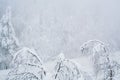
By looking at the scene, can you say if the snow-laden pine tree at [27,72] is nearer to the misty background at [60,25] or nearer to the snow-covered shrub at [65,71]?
the snow-covered shrub at [65,71]

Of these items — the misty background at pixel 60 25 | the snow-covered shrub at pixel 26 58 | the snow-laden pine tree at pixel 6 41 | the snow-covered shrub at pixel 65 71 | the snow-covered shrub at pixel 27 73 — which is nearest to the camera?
the snow-covered shrub at pixel 27 73

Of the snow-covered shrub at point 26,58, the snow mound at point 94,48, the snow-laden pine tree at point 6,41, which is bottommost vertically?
the snow-covered shrub at point 26,58

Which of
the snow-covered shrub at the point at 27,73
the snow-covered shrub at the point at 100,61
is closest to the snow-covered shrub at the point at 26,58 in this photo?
the snow-covered shrub at the point at 27,73

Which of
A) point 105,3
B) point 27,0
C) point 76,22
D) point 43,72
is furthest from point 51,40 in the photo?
point 43,72

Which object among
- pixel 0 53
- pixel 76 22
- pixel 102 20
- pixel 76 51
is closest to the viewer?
pixel 0 53

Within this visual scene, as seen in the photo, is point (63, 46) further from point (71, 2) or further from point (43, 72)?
point (43, 72)

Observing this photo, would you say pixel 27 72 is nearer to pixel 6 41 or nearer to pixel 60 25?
pixel 6 41

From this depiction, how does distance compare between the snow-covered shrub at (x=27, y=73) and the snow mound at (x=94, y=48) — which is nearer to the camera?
the snow-covered shrub at (x=27, y=73)

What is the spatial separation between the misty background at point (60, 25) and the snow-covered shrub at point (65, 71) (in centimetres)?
902

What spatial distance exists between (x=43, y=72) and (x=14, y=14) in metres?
10.8

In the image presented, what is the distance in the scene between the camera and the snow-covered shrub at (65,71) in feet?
19.7

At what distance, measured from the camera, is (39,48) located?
1531 centimetres

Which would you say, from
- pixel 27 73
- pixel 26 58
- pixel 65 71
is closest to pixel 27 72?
pixel 27 73

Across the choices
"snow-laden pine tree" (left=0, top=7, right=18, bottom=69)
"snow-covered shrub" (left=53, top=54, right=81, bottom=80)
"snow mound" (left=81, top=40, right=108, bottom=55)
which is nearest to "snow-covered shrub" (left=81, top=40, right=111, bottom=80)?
"snow mound" (left=81, top=40, right=108, bottom=55)
